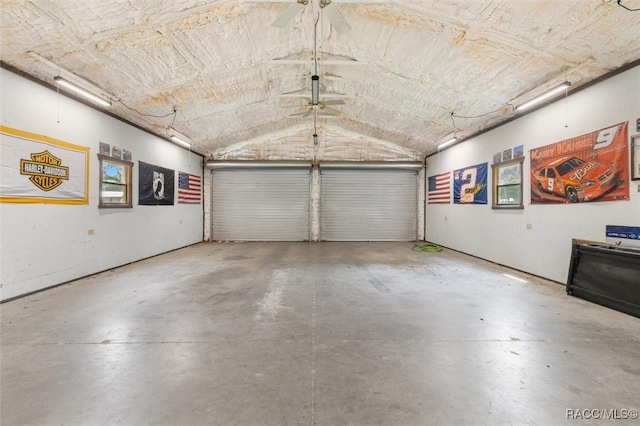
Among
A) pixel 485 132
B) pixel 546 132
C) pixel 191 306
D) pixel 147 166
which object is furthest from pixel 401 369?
pixel 147 166

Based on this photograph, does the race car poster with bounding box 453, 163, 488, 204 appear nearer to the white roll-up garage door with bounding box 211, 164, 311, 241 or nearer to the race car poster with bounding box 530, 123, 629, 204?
the race car poster with bounding box 530, 123, 629, 204

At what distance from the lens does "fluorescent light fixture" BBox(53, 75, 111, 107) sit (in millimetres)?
4074

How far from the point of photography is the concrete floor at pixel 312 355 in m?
1.74

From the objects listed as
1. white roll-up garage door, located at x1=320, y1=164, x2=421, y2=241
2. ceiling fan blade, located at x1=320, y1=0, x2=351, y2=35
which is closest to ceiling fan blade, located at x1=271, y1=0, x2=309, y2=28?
ceiling fan blade, located at x1=320, y1=0, x2=351, y2=35

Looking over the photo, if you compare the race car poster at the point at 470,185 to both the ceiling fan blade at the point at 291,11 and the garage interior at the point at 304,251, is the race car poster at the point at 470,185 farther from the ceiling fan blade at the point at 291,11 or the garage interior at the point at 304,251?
the ceiling fan blade at the point at 291,11

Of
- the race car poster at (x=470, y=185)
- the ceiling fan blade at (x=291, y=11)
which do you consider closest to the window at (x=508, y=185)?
the race car poster at (x=470, y=185)

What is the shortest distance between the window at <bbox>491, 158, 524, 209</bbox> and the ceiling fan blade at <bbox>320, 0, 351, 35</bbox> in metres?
4.88

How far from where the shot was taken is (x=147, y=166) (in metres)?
6.92

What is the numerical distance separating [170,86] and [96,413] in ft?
17.6

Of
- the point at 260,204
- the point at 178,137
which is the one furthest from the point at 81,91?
the point at 260,204

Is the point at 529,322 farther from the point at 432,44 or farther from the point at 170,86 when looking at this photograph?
the point at 170,86

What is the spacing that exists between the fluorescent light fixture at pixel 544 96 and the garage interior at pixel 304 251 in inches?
1.9

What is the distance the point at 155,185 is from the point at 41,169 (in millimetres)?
3053

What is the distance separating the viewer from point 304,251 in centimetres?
826
